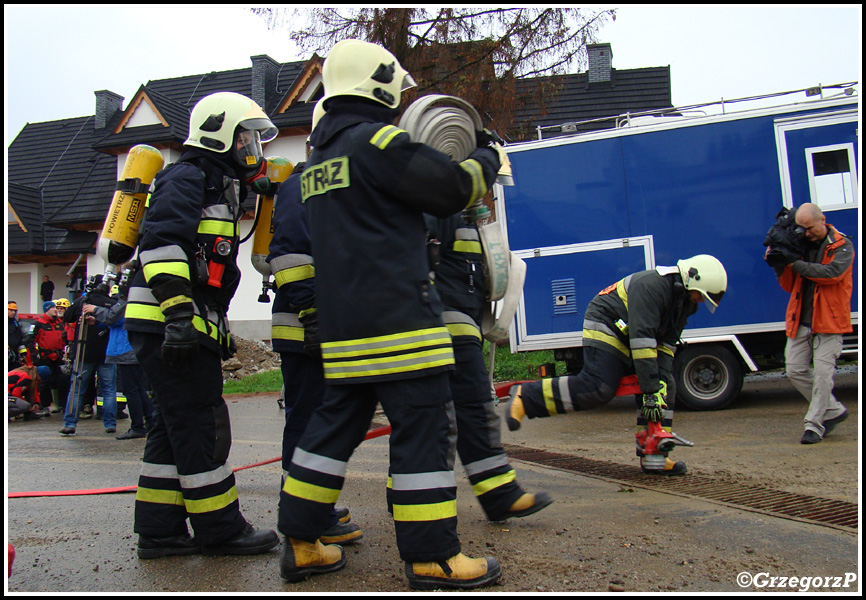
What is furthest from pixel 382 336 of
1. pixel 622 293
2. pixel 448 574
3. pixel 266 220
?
pixel 622 293

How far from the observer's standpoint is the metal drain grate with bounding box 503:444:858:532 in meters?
3.74

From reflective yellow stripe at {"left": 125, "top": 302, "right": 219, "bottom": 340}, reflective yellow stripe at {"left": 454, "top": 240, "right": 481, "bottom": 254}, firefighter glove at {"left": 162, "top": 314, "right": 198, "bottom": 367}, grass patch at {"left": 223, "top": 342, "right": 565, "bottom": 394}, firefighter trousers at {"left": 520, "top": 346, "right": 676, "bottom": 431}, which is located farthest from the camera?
grass patch at {"left": 223, "top": 342, "right": 565, "bottom": 394}

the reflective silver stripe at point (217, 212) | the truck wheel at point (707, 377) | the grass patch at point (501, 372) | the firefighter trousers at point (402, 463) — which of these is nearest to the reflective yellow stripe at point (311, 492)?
the firefighter trousers at point (402, 463)

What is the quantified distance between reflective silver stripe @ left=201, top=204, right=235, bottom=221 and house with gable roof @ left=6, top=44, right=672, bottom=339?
14973 millimetres

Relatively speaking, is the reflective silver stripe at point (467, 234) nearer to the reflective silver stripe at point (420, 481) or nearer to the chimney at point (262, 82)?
the reflective silver stripe at point (420, 481)

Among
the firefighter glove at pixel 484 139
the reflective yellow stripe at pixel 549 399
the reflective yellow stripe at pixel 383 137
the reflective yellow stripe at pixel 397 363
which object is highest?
the firefighter glove at pixel 484 139

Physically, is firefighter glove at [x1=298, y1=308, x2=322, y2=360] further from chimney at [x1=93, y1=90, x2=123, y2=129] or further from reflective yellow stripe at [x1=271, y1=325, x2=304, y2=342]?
chimney at [x1=93, y1=90, x2=123, y2=129]

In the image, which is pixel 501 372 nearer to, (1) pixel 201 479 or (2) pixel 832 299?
(2) pixel 832 299

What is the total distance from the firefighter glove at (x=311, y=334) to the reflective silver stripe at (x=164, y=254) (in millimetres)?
637

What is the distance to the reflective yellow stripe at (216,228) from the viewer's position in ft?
11.4

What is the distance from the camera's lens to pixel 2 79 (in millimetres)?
2691

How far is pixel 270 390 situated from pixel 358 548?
35.8ft

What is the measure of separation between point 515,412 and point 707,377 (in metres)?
4.44

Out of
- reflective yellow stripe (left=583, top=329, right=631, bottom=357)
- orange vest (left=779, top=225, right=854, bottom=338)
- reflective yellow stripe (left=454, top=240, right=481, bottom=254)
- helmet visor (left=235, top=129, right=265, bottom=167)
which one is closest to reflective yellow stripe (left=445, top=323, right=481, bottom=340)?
reflective yellow stripe (left=454, top=240, right=481, bottom=254)
